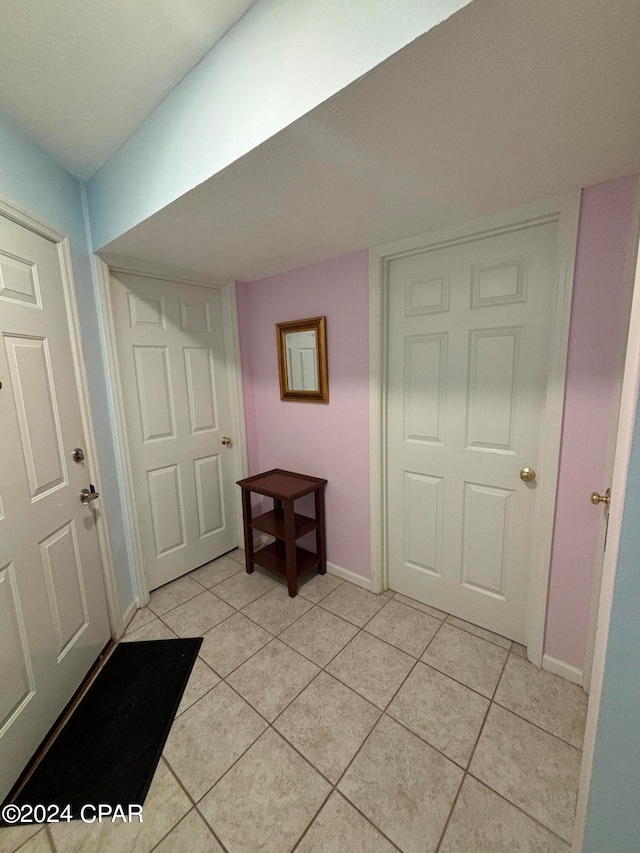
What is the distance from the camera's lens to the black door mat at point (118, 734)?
1.13 metres

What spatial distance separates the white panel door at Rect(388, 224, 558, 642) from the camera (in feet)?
A: 4.87

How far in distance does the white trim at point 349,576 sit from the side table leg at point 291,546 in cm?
31

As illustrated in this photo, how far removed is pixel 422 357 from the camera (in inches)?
70.2

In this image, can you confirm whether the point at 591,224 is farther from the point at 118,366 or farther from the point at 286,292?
the point at 118,366

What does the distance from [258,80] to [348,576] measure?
92.5 inches

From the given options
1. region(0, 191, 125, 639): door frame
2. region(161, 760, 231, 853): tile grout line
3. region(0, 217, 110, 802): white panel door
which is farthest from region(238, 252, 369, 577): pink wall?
region(161, 760, 231, 853): tile grout line

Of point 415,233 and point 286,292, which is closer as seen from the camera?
point 415,233

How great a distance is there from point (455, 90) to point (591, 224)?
0.86m

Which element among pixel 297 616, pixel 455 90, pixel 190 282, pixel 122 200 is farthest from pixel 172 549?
pixel 455 90

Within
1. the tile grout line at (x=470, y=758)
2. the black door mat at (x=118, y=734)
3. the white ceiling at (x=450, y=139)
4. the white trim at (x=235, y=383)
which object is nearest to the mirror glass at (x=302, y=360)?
the white trim at (x=235, y=383)

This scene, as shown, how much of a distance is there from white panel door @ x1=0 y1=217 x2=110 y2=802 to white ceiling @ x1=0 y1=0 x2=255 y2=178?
424mm

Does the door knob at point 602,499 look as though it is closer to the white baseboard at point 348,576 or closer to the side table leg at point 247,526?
the white baseboard at point 348,576

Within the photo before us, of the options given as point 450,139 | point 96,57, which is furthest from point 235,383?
point 450,139

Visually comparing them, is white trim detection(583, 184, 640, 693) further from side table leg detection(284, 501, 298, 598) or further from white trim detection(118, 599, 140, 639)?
white trim detection(118, 599, 140, 639)
